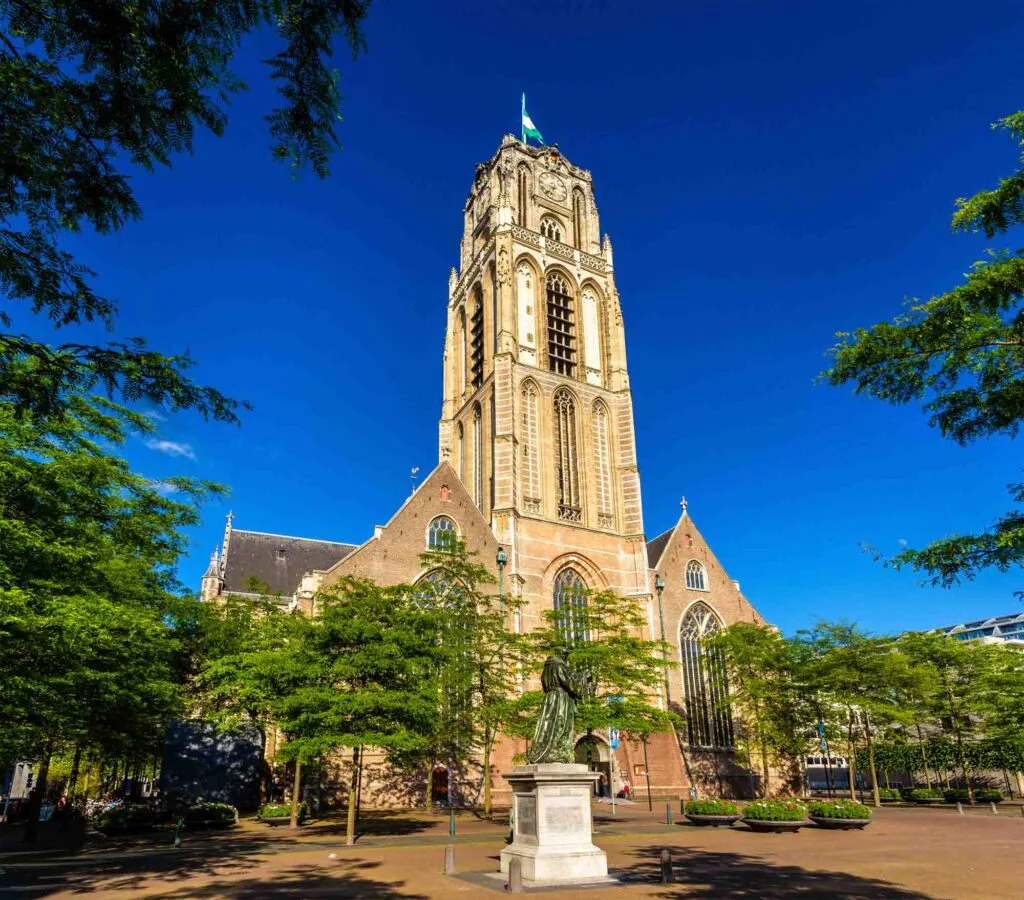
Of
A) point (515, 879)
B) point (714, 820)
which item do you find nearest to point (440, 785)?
point (714, 820)

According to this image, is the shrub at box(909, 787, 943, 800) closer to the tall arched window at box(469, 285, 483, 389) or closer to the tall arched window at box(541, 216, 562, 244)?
the tall arched window at box(469, 285, 483, 389)

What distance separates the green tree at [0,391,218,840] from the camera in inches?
607

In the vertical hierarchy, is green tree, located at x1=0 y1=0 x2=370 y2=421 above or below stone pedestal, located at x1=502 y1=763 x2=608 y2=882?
above

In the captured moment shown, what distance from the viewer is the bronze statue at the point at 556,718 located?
597 inches

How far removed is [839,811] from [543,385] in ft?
103

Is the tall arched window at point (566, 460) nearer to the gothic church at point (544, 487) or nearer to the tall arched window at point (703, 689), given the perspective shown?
the gothic church at point (544, 487)

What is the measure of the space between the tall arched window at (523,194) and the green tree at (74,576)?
3895 cm

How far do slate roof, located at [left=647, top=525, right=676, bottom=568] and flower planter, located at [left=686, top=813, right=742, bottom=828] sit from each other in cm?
2319

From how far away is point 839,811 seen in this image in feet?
77.3

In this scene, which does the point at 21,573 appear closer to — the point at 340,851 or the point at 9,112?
the point at 340,851

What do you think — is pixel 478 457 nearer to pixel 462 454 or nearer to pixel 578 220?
pixel 462 454

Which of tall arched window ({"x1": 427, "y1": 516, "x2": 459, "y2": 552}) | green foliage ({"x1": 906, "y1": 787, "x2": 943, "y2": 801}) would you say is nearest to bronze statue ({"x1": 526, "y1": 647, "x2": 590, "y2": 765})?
tall arched window ({"x1": 427, "y1": 516, "x2": 459, "y2": 552})

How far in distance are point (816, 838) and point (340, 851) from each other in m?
14.2

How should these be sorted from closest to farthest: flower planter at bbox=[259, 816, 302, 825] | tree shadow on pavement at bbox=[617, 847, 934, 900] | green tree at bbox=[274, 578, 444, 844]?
tree shadow on pavement at bbox=[617, 847, 934, 900] → green tree at bbox=[274, 578, 444, 844] → flower planter at bbox=[259, 816, 302, 825]
